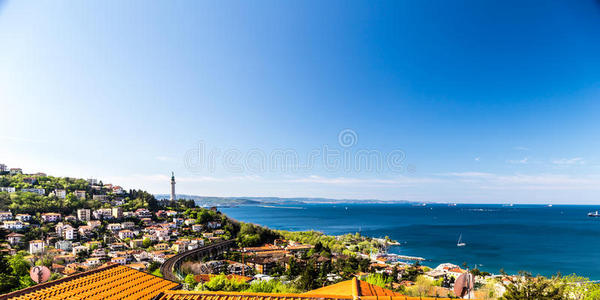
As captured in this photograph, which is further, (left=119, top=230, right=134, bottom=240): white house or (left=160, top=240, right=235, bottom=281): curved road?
(left=119, top=230, right=134, bottom=240): white house

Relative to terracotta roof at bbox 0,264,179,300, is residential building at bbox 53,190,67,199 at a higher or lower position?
lower

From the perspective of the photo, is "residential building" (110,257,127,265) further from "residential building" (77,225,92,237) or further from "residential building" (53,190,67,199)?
"residential building" (53,190,67,199)

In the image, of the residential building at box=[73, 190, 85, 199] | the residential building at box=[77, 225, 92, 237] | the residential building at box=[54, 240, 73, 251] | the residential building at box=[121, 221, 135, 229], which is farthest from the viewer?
the residential building at box=[73, 190, 85, 199]

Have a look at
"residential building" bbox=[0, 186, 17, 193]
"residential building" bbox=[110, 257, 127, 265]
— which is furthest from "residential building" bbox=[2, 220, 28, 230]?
"residential building" bbox=[110, 257, 127, 265]

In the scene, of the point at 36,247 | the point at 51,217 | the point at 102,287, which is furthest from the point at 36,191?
the point at 102,287

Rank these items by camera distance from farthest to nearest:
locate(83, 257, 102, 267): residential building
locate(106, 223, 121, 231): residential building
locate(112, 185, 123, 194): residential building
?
locate(112, 185, 123, 194): residential building < locate(106, 223, 121, 231): residential building < locate(83, 257, 102, 267): residential building

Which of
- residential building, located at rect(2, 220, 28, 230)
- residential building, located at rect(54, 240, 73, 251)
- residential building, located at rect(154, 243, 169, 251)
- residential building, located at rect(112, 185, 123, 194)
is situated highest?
residential building, located at rect(112, 185, 123, 194)
